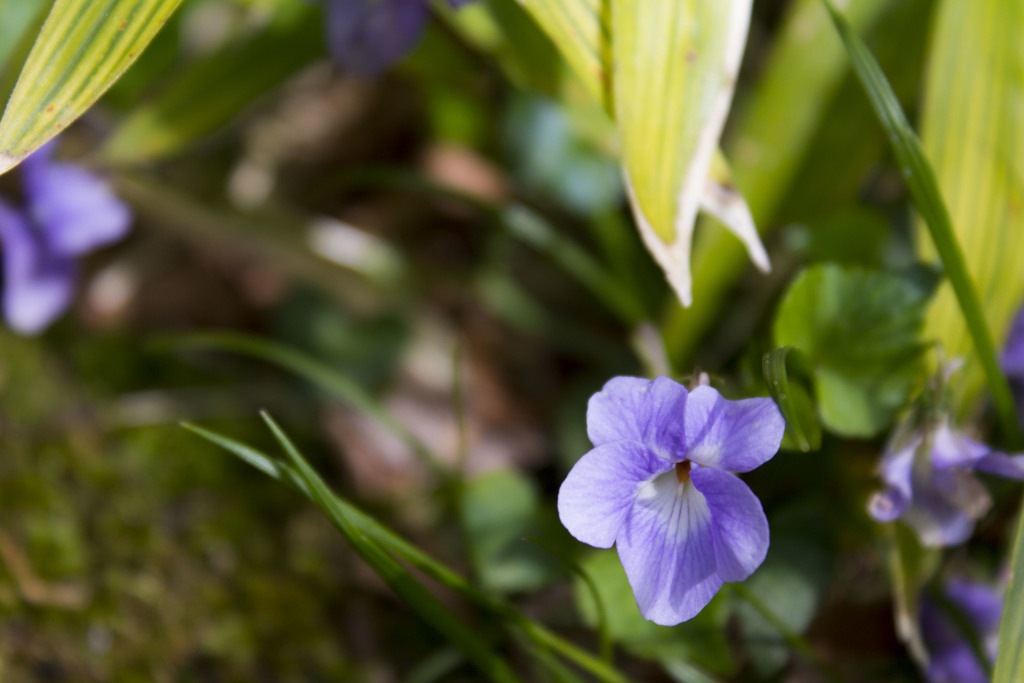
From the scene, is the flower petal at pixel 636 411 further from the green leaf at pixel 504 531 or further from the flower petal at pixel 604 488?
the green leaf at pixel 504 531

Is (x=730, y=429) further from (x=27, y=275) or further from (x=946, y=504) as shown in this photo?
(x=27, y=275)

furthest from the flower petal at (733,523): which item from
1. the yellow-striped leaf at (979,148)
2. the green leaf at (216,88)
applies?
the green leaf at (216,88)

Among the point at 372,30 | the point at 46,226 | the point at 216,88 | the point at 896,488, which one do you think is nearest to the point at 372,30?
the point at 372,30

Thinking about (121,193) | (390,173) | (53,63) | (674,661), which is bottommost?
(674,661)

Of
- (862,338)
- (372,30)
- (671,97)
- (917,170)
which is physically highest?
(372,30)

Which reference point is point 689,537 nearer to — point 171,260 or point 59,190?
point 59,190

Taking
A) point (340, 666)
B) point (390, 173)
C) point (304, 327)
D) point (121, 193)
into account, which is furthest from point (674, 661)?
point (121, 193)
